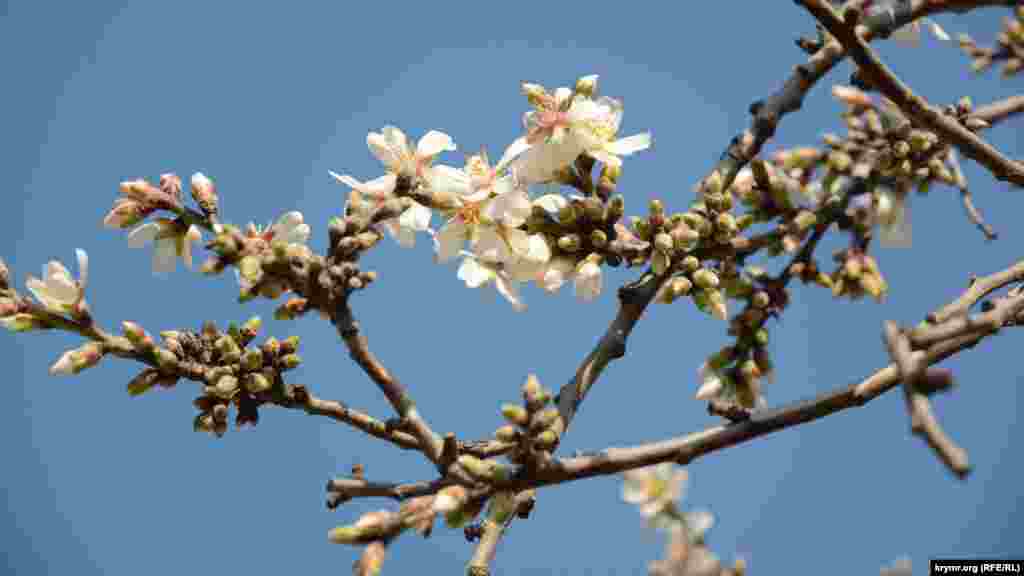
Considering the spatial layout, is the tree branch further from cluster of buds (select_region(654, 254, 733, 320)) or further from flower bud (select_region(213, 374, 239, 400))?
cluster of buds (select_region(654, 254, 733, 320))

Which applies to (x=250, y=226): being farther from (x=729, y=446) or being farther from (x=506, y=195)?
(x=729, y=446)

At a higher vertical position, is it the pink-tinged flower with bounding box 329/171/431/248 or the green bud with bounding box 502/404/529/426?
the pink-tinged flower with bounding box 329/171/431/248

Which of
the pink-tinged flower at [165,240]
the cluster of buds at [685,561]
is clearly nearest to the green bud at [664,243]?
the cluster of buds at [685,561]

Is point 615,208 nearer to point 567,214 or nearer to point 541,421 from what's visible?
point 567,214

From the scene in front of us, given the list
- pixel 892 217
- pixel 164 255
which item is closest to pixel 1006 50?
pixel 892 217

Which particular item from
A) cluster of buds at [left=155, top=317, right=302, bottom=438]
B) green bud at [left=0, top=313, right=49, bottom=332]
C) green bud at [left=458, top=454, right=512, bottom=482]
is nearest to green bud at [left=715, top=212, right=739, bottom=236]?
green bud at [left=458, top=454, right=512, bottom=482]

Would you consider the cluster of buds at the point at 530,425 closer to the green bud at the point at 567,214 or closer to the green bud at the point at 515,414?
the green bud at the point at 515,414
